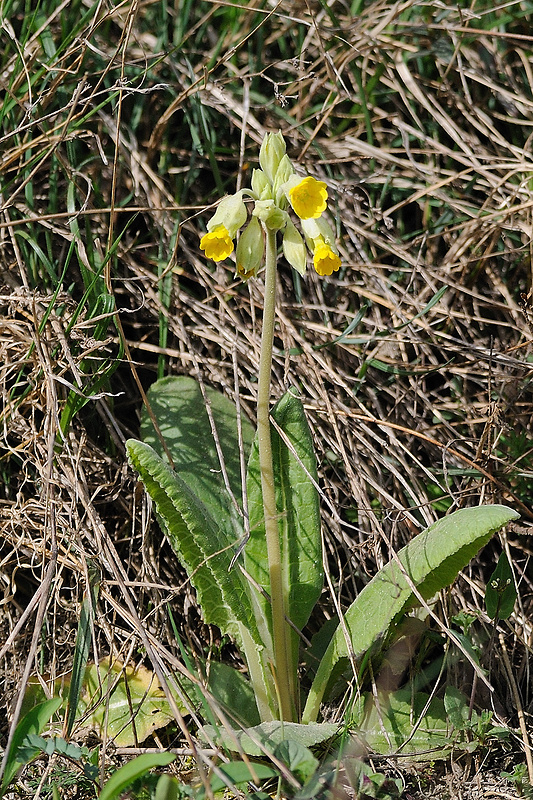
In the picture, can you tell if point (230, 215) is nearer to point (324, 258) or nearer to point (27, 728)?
point (324, 258)

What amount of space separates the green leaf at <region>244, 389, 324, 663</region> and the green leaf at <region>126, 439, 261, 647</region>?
2.8 inches

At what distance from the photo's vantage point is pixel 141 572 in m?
2.34

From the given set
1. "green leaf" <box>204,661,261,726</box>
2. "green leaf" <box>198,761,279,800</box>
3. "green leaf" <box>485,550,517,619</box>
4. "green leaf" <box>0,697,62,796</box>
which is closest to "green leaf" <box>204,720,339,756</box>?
"green leaf" <box>198,761,279,800</box>

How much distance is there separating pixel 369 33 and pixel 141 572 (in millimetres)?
2208

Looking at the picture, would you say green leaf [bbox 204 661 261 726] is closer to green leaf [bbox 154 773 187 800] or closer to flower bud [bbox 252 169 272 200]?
green leaf [bbox 154 773 187 800]

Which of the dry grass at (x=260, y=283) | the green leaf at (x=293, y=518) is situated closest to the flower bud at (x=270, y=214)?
the green leaf at (x=293, y=518)

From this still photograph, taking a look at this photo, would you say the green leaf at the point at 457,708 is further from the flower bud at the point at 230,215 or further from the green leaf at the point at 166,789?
the flower bud at the point at 230,215

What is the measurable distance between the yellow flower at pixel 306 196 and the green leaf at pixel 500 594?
101cm

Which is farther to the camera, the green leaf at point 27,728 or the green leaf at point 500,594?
the green leaf at point 500,594

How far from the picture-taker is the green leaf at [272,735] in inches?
69.4

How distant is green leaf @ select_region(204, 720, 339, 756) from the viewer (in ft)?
5.78

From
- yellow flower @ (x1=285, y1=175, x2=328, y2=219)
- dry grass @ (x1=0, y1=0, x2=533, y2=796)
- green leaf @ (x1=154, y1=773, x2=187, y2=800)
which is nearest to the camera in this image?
green leaf @ (x1=154, y1=773, x2=187, y2=800)

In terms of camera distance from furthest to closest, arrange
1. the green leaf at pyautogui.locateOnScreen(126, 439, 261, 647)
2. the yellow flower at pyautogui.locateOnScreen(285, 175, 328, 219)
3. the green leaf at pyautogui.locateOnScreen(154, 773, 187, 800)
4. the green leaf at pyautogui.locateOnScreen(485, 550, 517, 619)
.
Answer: the green leaf at pyautogui.locateOnScreen(485, 550, 517, 619), the green leaf at pyautogui.locateOnScreen(126, 439, 261, 647), the yellow flower at pyautogui.locateOnScreen(285, 175, 328, 219), the green leaf at pyautogui.locateOnScreen(154, 773, 187, 800)

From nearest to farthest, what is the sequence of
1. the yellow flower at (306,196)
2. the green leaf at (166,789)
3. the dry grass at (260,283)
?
the green leaf at (166,789) → the yellow flower at (306,196) → the dry grass at (260,283)
